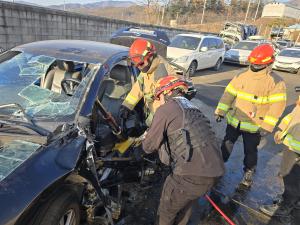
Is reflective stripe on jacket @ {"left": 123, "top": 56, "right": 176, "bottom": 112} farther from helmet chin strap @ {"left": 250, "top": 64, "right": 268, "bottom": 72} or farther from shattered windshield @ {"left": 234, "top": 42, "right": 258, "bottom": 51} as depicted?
shattered windshield @ {"left": 234, "top": 42, "right": 258, "bottom": 51}

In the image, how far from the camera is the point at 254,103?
3.39 metres

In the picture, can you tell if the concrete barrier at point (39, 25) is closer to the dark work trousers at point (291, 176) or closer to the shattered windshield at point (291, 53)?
the dark work trousers at point (291, 176)

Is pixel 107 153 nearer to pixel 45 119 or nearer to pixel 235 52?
pixel 45 119

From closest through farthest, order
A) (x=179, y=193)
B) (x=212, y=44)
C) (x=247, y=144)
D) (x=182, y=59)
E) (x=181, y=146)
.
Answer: (x=181, y=146) → (x=179, y=193) → (x=247, y=144) → (x=182, y=59) → (x=212, y=44)

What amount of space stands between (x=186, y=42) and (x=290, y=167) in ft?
30.1

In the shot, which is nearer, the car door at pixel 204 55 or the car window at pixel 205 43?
the car door at pixel 204 55

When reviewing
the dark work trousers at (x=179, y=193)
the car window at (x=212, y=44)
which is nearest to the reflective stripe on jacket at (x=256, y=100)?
Result: the dark work trousers at (x=179, y=193)

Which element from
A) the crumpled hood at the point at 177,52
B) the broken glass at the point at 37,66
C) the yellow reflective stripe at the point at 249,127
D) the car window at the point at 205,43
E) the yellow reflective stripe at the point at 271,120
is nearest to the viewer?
the broken glass at the point at 37,66

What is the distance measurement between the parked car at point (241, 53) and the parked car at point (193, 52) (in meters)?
2.83

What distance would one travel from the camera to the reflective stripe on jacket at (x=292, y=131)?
2951 millimetres

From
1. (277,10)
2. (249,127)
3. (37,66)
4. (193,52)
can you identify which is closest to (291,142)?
A: (249,127)

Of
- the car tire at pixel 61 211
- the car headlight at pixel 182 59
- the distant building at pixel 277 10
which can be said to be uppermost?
the distant building at pixel 277 10

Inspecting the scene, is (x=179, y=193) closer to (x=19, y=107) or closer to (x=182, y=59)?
(x=19, y=107)

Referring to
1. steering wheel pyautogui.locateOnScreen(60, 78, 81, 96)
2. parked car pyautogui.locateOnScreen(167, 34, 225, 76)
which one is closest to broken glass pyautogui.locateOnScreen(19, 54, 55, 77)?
steering wheel pyautogui.locateOnScreen(60, 78, 81, 96)
